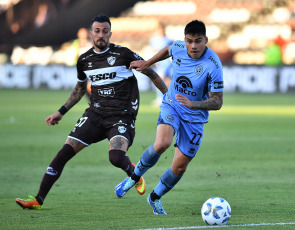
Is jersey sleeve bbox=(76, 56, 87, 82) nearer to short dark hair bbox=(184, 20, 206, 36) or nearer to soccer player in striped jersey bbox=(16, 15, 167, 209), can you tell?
soccer player in striped jersey bbox=(16, 15, 167, 209)

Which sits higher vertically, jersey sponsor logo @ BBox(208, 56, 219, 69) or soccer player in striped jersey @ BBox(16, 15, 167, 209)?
jersey sponsor logo @ BBox(208, 56, 219, 69)

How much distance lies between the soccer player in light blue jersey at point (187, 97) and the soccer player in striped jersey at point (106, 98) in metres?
0.60

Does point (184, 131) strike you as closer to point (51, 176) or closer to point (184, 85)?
point (184, 85)

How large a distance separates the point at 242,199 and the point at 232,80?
25336mm

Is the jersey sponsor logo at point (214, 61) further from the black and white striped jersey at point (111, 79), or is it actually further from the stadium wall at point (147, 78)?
the stadium wall at point (147, 78)

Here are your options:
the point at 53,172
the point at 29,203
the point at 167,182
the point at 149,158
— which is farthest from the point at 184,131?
the point at 29,203

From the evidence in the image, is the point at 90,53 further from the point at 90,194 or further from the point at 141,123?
the point at 141,123

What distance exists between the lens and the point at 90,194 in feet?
31.1

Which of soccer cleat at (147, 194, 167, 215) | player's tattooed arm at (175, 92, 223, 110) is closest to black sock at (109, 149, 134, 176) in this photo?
soccer cleat at (147, 194, 167, 215)

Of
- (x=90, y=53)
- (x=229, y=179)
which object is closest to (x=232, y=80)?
(x=229, y=179)

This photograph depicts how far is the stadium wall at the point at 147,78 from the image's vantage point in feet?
109

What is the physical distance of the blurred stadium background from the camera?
38688mm

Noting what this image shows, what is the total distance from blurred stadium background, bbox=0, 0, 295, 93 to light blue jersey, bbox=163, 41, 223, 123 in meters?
29.2

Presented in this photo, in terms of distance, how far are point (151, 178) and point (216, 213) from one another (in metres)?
4.11
